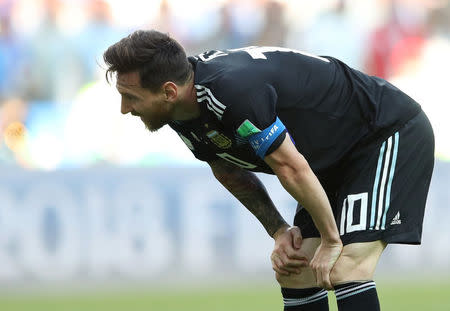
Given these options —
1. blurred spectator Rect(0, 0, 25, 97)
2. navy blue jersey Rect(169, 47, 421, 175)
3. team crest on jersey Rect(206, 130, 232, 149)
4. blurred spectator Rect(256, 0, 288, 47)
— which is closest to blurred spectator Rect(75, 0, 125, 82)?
blurred spectator Rect(0, 0, 25, 97)

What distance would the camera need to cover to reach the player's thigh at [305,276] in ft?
18.4

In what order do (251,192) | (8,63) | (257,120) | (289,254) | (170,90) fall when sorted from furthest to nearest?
(8,63)
(251,192)
(289,254)
(170,90)
(257,120)

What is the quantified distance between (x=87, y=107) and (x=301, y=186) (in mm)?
7216

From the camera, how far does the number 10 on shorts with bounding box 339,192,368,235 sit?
17.1ft

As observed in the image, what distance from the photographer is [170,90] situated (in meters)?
5.05

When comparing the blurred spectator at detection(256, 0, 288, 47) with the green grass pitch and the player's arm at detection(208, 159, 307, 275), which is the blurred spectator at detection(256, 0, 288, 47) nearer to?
the green grass pitch

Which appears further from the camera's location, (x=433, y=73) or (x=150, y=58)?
(x=433, y=73)

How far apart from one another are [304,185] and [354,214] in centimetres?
48

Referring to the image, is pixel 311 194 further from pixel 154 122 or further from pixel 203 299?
pixel 203 299

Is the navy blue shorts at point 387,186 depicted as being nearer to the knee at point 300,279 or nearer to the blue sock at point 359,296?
the blue sock at point 359,296

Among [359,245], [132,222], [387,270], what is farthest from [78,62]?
[359,245]

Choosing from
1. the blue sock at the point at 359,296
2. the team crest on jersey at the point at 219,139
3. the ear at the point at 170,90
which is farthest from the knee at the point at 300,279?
the ear at the point at 170,90

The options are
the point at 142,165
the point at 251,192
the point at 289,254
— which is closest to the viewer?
the point at 289,254

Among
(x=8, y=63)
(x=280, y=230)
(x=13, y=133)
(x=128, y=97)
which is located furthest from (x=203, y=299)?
(x=128, y=97)
